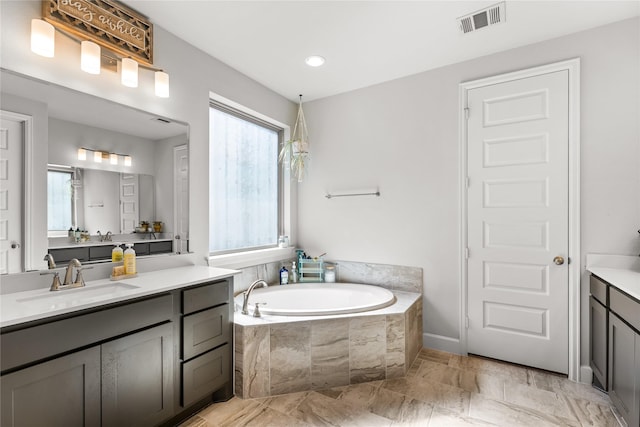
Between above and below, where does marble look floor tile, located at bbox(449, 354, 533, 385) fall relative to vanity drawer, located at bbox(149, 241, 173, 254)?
below

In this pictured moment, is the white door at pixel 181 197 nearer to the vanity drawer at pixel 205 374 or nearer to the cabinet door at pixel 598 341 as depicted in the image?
the vanity drawer at pixel 205 374

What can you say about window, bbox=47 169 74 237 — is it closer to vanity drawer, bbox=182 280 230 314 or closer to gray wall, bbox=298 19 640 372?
vanity drawer, bbox=182 280 230 314

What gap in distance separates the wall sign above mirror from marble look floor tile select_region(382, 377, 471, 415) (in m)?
2.83

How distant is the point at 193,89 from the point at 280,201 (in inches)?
60.6

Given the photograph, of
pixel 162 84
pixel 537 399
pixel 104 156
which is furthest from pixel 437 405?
pixel 162 84

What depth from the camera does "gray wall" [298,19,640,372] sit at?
7.21 feet

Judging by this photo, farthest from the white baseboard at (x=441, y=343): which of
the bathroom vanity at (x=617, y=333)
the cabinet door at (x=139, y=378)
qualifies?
the cabinet door at (x=139, y=378)

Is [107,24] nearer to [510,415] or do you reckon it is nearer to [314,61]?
[314,61]

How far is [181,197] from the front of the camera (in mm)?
2352

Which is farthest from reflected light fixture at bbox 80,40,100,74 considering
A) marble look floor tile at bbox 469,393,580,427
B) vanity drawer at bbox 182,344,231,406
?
marble look floor tile at bbox 469,393,580,427

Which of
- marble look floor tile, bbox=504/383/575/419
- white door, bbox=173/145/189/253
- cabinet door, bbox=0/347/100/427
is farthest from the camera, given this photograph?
white door, bbox=173/145/189/253

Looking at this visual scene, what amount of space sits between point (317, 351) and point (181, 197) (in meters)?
1.50

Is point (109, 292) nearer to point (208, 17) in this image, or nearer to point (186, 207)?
point (186, 207)

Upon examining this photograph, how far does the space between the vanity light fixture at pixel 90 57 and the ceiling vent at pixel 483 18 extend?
2079 mm
